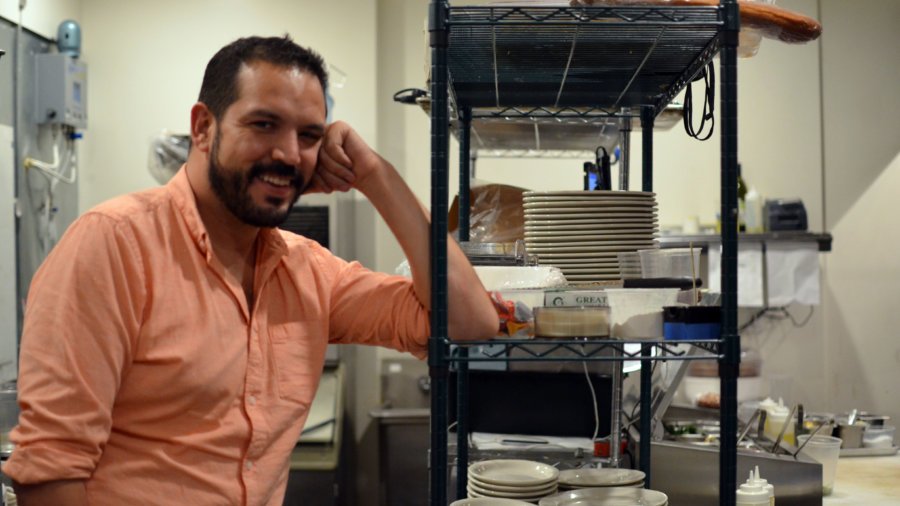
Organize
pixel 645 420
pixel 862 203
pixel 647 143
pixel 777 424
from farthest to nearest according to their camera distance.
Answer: pixel 862 203 → pixel 777 424 → pixel 647 143 → pixel 645 420

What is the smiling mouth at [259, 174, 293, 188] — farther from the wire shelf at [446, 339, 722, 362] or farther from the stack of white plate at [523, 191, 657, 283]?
the stack of white plate at [523, 191, 657, 283]

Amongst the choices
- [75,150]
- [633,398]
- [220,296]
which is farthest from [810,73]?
[220,296]

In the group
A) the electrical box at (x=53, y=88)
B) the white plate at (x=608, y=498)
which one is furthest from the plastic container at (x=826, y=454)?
the electrical box at (x=53, y=88)

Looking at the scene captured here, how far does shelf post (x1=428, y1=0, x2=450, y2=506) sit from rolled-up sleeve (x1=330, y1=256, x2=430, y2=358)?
0.20 metres

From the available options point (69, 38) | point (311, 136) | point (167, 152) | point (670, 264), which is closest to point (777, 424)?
point (670, 264)

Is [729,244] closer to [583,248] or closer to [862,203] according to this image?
[583,248]

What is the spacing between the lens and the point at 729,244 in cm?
146

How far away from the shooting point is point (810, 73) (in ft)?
17.6

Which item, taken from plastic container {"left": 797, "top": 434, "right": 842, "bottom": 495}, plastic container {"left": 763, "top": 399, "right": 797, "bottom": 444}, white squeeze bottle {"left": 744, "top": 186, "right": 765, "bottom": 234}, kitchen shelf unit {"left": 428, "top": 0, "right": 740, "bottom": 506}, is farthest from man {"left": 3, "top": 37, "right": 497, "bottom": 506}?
white squeeze bottle {"left": 744, "top": 186, "right": 765, "bottom": 234}

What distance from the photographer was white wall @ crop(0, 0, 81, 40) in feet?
14.7

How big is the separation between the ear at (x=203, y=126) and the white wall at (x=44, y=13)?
10.7 feet

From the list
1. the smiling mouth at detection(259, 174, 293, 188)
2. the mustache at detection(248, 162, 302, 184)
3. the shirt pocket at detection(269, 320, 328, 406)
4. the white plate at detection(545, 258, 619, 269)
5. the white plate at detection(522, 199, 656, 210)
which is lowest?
the shirt pocket at detection(269, 320, 328, 406)

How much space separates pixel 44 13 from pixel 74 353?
3980 mm

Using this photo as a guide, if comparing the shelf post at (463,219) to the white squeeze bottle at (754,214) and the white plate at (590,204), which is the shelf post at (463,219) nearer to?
the white plate at (590,204)
